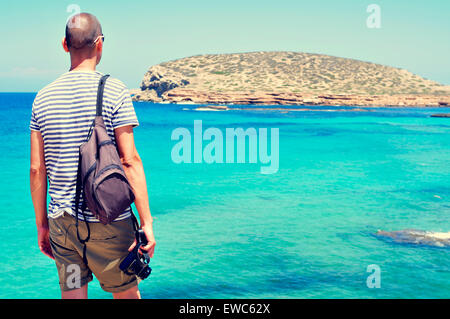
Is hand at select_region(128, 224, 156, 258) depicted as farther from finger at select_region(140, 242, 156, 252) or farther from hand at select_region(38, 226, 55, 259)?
hand at select_region(38, 226, 55, 259)

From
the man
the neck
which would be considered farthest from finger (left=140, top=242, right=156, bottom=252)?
the neck

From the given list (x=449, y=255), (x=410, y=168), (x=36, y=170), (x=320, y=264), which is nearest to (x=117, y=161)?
(x=36, y=170)

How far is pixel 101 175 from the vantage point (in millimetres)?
2670

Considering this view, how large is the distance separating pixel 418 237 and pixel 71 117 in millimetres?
9169

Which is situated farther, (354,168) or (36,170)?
(354,168)

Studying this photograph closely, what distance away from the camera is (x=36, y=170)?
299 centimetres

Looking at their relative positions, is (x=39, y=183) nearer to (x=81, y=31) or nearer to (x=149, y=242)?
(x=149, y=242)

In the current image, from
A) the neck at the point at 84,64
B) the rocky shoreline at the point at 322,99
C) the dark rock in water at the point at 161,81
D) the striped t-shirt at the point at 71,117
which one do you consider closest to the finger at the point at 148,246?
the striped t-shirt at the point at 71,117

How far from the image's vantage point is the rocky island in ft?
344

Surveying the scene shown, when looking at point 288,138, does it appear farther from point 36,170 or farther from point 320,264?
point 36,170

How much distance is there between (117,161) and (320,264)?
6.78 metres

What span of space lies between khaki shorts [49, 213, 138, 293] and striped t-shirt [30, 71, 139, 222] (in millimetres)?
86

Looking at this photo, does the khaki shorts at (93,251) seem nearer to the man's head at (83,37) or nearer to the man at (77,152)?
the man at (77,152)

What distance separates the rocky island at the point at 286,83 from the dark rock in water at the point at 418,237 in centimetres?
9351
